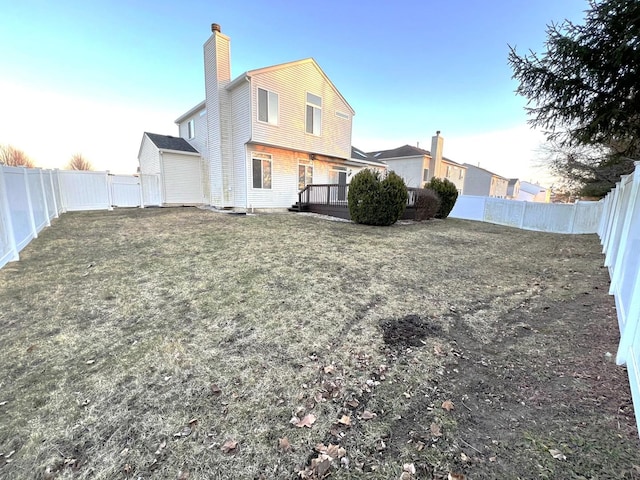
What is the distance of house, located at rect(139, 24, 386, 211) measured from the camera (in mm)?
11836

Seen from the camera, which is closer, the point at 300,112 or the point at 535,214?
the point at 300,112

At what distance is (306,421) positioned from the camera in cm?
199

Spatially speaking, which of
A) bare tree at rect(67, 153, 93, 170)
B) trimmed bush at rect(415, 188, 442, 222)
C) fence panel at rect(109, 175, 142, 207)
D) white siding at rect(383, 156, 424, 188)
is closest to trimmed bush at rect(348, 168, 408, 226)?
trimmed bush at rect(415, 188, 442, 222)

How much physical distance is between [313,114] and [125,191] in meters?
10.9

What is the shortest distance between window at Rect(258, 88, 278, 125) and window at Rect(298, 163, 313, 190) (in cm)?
272

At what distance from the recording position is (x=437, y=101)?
18.0 metres

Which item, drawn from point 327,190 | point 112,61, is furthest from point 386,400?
point 112,61

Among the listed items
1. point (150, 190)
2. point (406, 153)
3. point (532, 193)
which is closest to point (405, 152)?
point (406, 153)

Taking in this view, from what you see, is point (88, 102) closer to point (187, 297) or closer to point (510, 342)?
point (187, 297)

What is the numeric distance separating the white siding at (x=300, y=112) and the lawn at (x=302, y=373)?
894 centimetres

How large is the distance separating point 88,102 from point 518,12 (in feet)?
73.7

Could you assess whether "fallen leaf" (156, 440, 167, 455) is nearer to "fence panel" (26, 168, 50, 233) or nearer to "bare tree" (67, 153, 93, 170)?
"fence panel" (26, 168, 50, 233)

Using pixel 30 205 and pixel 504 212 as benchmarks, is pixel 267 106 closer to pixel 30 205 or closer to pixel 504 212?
pixel 30 205

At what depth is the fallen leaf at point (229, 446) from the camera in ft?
5.74
